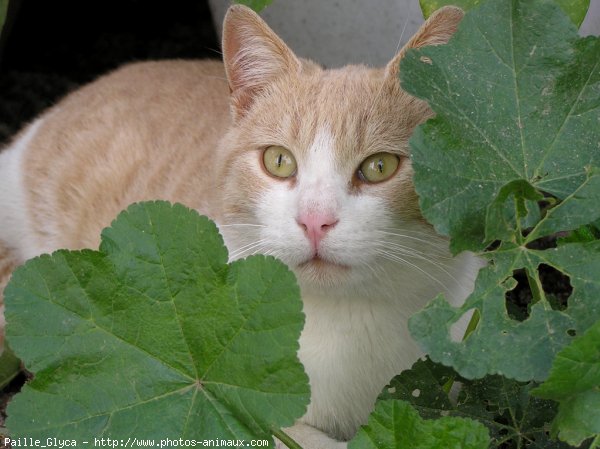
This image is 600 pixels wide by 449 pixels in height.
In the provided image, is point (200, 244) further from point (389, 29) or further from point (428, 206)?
point (389, 29)

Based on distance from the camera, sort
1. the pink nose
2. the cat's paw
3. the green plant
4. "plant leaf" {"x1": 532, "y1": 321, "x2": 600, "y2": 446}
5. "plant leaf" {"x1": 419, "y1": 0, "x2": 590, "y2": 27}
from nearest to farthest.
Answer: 1. "plant leaf" {"x1": 532, "y1": 321, "x2": 600, "y2": 446}
2. the green plant
3. the pink nose
4. "plant leaf" {"x1": 419, "y1": 0, "x2": 590, "y2": 27}
5. the cat's paw

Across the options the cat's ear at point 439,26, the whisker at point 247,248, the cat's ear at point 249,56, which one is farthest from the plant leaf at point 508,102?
the cat's ear at point 249,56

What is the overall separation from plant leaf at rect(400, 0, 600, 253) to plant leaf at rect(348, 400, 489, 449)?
28 cm

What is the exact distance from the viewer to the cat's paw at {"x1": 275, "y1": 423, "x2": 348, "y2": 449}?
1750 millimetres

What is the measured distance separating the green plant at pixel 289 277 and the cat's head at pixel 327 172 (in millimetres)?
252

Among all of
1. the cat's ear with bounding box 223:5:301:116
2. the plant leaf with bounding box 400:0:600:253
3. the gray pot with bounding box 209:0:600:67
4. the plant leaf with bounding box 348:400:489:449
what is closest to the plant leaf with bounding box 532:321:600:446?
Result: the plant leaf with bounding box 348:400:489:449

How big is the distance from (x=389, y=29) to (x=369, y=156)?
1.18 m

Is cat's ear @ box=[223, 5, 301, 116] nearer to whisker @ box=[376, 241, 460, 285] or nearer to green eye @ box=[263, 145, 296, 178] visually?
green eye @ box=[263, 145, 296, 178]

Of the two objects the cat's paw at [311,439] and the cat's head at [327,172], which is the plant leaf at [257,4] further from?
the cat's paw at [311,439]

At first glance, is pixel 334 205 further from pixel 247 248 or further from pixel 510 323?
pixel 510 323

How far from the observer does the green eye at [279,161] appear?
1.72m

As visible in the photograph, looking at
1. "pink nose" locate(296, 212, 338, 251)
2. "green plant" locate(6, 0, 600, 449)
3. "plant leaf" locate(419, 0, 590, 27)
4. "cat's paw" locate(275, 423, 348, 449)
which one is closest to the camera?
"green plant" locate(6, 0, 600, 449)

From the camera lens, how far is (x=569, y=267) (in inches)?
51.6

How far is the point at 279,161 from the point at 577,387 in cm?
78
